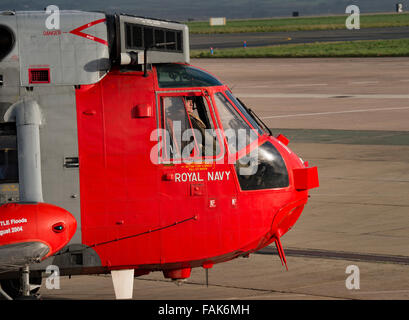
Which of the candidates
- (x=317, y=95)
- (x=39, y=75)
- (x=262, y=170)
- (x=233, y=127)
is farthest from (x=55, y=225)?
(x=317, y=95)

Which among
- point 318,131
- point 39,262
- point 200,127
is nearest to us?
point 39,262

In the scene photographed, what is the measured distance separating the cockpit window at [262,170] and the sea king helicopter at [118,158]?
0.06ft

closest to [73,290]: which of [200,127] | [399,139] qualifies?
[200,127]

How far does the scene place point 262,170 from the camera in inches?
461

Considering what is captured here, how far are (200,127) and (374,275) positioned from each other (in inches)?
160

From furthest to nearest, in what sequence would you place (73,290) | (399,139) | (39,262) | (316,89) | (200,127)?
(316,89), (399,139), (73,290), (200,127), (39,262)

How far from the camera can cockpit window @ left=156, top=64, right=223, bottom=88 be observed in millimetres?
11445

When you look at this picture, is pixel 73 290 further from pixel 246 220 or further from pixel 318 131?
pixel 318 131

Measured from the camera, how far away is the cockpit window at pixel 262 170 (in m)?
11.6

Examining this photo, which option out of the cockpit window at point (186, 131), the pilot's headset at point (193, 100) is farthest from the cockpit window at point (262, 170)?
the pilot's headset at point (193, 100)

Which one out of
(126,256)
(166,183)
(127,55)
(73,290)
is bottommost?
(73,290)

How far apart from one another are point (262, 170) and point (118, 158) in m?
1.90

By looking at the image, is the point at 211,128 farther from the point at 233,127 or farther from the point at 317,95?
the point at 317,95

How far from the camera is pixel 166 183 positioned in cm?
1123
